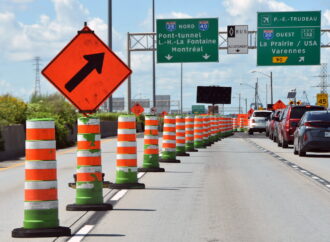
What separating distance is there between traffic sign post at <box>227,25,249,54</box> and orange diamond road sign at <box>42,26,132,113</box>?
33.2 meters

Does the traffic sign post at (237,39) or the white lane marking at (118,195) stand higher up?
the traffic sign post at (237,39)

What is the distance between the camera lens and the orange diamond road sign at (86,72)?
11.0 m

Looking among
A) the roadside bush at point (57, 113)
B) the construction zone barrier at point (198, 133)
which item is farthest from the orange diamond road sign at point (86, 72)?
the construction zone barrier at point (198, 133)

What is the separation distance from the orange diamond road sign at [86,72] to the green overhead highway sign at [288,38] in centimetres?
3343

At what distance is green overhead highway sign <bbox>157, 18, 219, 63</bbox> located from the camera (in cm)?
4405

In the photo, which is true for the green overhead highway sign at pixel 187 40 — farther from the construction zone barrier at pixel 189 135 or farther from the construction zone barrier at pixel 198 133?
the construction zone barrier at pixel 189 135

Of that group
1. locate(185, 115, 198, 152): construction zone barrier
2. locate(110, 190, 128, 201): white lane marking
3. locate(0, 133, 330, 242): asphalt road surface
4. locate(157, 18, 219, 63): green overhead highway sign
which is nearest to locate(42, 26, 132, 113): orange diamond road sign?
locate(110, 190, 128, 201): white lane marking

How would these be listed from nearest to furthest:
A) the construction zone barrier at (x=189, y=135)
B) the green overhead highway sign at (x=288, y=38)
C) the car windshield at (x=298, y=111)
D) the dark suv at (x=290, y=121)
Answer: the construction zone barrier at (x=189, y=135), the dark suv at (x=290, y=121), the car windshield at (x=298, y=111), the green overhead highway sign at (x=288, y=38)

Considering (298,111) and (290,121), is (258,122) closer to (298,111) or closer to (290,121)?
(298,111)

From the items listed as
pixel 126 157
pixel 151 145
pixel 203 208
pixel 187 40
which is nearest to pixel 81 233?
pixel 203 208

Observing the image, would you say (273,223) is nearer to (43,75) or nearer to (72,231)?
(72,231)

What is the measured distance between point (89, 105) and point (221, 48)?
111ft

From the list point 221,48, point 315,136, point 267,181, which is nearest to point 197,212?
point 267,181

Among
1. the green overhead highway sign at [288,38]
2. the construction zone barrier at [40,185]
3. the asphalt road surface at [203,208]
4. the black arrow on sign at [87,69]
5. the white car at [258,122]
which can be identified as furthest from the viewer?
the white car at [258,122]
